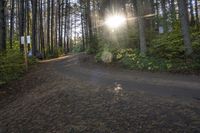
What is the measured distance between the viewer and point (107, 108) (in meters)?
7.20

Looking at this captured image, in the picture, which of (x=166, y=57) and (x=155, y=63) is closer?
(x=155, y=63)

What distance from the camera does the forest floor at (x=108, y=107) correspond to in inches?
237

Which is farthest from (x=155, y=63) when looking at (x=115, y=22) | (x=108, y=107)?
(x=115, y=22)

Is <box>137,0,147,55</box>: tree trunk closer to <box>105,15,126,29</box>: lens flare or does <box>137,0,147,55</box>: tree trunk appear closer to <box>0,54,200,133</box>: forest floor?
<box>0,54,200,133</box>: forest floor

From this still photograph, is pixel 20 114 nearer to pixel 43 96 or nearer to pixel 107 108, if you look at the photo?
pixel 43 96

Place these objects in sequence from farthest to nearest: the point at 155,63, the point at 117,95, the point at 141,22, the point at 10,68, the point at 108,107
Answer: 1. the point at 141,22
2. the point at 10,68
3. the point at 155,63
4. the point at 117,95
5. the point at 108,107

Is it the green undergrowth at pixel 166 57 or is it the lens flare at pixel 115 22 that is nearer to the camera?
the green undergrowth at pixel 166 57

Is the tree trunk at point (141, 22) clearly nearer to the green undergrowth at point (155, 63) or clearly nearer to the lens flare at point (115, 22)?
the green undergrowth at point (155, 63)

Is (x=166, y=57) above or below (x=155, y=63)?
above

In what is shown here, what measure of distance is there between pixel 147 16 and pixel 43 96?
56.3 ft

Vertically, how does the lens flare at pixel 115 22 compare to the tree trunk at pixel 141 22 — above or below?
above

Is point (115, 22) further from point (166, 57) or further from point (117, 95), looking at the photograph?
point (117, 95)

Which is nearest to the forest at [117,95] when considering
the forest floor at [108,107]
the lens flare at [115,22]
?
the forest floor at [108,107]

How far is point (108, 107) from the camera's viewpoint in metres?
7.26
